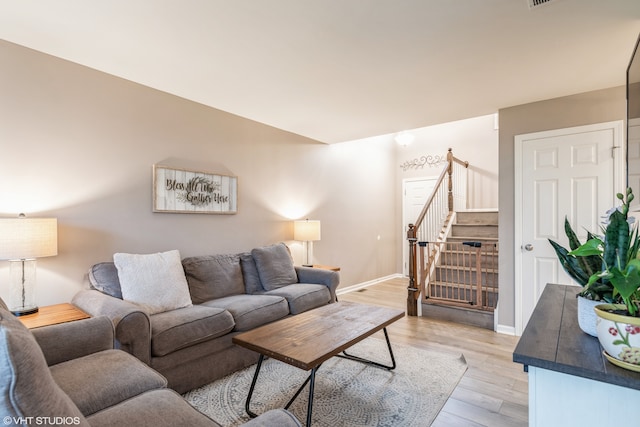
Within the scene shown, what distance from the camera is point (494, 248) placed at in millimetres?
3713

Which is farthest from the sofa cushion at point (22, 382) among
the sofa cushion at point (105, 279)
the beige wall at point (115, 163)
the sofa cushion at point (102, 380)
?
the beige wall at point (115, 163)

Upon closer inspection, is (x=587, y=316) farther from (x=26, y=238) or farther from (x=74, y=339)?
(x=26, y=238)

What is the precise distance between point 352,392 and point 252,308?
1.03 m

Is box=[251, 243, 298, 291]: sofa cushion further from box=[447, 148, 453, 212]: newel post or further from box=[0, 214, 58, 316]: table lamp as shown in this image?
box=[447, 148, 453, 212]: newel post

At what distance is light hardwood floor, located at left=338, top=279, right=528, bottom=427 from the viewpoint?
196 cm

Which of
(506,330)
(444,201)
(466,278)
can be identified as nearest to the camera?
(506,330)

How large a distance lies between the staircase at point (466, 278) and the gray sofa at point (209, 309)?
4.65ft

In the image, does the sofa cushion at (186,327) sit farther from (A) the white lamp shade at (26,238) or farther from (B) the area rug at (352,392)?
(A) the white lamp shade at (26,238)

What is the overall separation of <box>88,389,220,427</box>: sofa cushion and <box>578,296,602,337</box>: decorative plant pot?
55.1 inches

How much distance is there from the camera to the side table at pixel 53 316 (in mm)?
1918

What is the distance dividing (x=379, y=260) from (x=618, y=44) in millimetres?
4626

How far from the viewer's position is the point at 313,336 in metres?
2.02

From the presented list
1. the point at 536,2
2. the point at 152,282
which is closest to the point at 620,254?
the point at 536,2

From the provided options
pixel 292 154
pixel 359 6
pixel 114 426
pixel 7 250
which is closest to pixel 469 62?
pixel 359 6
